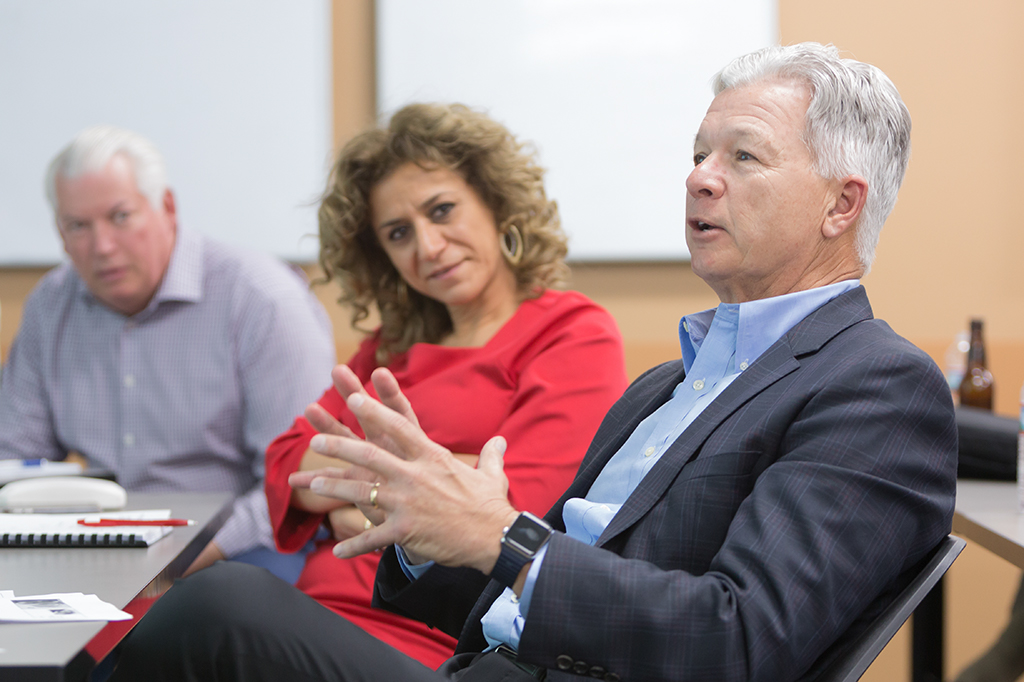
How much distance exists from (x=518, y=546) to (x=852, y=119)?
2.09 ft

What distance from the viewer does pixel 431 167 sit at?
1.75 m

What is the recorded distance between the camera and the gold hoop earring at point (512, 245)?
1792mm

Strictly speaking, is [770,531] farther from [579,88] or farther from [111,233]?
[579,88]

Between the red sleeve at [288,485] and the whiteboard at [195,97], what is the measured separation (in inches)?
48.8

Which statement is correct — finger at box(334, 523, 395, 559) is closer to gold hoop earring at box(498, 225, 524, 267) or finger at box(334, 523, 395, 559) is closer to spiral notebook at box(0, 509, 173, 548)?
spiral notebook at box(0, 509, 173, 548)

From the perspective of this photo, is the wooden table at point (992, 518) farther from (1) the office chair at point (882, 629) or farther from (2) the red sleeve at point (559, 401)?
(2) the red sleeve at point (559, 401)

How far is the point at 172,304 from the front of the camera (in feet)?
7.42

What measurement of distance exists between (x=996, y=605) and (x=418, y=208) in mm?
2267

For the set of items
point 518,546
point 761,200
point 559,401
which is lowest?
point 559,401

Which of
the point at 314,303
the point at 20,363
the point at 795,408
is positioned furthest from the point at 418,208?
the point at 20,363

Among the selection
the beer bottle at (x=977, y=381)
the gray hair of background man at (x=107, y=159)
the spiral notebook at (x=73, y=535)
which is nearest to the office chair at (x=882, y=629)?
the spiral notebook at (x=73, y=535)

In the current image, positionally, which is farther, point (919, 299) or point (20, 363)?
point (919, 299)

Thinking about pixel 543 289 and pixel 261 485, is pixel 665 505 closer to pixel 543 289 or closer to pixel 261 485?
pixel 543 289

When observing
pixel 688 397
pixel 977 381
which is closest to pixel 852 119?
pixel 688 397
